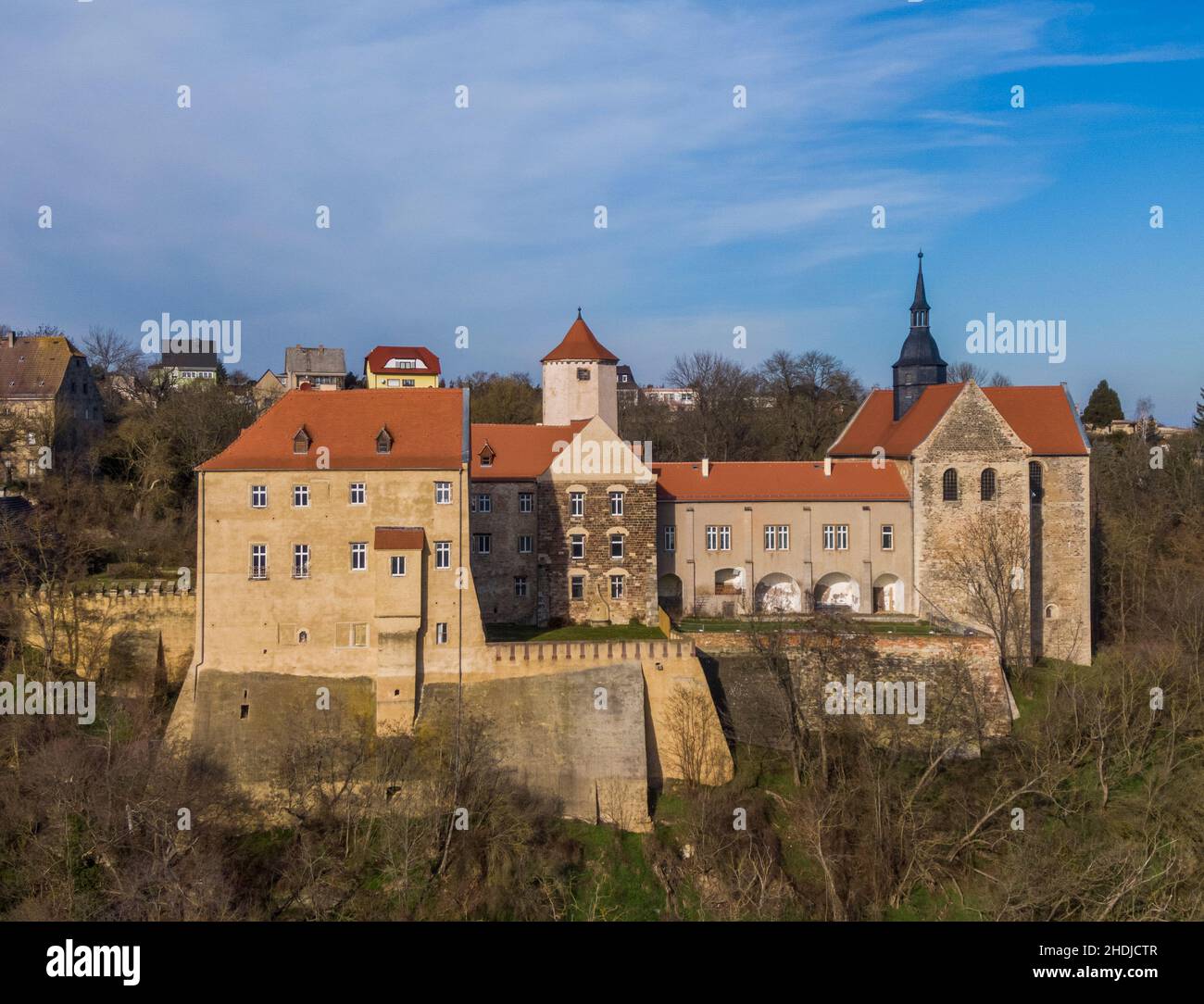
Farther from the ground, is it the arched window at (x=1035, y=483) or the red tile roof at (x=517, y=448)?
the red tile roof at (x=517, y=448)

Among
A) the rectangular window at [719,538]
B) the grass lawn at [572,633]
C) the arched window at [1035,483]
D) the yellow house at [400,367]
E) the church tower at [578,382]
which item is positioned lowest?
the grass lawn at [572,633]

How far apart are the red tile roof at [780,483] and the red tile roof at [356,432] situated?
10.4m

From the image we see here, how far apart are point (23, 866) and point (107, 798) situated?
7.31 ft

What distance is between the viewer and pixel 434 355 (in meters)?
77.1

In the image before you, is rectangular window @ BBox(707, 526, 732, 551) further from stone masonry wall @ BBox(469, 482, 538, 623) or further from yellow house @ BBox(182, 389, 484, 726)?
yellow house @ BBox(182, 389, 484, 726)

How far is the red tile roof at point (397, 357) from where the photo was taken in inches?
2896

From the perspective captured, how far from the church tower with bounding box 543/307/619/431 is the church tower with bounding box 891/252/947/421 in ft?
34.2

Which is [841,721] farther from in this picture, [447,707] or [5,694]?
[5,694]

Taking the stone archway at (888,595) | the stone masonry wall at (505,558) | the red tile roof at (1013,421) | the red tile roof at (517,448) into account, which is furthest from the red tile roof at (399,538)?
the red tile roof at (1013,421)

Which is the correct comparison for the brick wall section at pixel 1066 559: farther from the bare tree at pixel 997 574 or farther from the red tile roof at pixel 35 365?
the red tile roof at pixel 35 365

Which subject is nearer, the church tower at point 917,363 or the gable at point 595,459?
the gable at point 595,459

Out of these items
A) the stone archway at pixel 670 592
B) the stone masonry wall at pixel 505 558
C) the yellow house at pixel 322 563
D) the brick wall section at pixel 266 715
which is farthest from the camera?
the stone archway at pixel 670 592

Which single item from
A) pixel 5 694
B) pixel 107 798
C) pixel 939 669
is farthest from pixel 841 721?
pixel 5 694

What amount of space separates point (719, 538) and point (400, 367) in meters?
39.5
